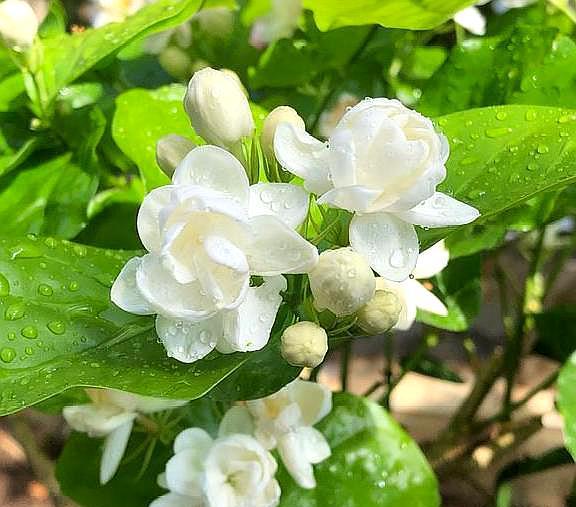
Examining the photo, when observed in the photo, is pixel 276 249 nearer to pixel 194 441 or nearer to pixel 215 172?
pixel 215 172

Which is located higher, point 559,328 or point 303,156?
point 303,156

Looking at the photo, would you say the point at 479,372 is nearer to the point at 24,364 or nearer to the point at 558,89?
the point at 558,89

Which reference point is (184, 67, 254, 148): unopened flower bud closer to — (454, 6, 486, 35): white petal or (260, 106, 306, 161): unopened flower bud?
(260, 106, 306, 161): unopened flower bud

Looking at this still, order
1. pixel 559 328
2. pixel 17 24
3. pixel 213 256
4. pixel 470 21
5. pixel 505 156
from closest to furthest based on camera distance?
pixel 213 256 < pixel 505 156 < pixel 17 24 < pixel 470 21 < pixel 559 328

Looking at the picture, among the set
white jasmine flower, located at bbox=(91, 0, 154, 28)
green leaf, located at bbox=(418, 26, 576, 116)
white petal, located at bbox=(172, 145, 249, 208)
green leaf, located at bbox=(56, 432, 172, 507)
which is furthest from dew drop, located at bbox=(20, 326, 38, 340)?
white jasmine flower, located at bbox=(91, 0, 154, 28)

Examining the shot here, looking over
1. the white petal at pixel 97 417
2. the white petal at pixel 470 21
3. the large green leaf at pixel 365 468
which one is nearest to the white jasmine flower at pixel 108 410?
the white petal at pixel 97 417

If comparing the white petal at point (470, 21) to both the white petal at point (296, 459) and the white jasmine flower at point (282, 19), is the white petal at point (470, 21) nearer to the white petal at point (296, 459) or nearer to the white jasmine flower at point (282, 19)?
the white jasmine flower at point (282, 19)

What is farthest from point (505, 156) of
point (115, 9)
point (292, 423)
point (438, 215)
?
point (115, 9)

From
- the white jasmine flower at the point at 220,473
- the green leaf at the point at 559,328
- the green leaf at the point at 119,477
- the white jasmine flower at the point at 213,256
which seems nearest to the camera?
the white jasmine flower at the point at 213,256
